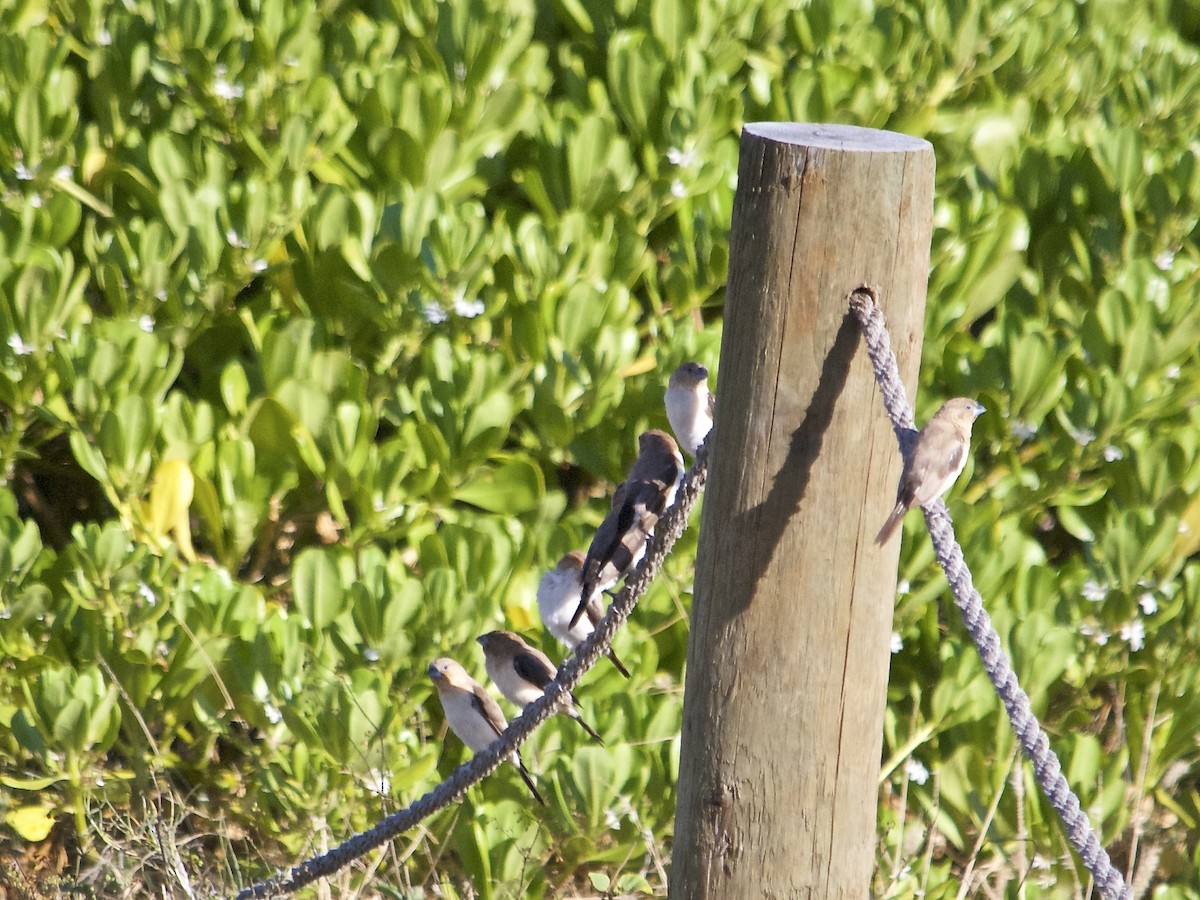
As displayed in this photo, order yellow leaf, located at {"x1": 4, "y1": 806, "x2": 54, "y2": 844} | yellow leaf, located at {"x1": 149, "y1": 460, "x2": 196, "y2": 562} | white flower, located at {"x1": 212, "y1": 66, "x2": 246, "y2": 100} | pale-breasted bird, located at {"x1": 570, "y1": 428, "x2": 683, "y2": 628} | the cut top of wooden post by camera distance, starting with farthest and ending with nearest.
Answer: white flower, located at {"x1": 212, "y1": 66, "x2": 246, "y2": 100} < yellow leaf, located at {"x1": 149, "y1": 460, "x2": 196, "y2": 562} < yellow leaf, located at {"x1": 4, "y1": 806, "x2": 54, "y2": 844} < pale-breasted bird, located at {"x1": 570, "y1": 428, "x2": 683, "y2": 628} < the cut top of wooden post

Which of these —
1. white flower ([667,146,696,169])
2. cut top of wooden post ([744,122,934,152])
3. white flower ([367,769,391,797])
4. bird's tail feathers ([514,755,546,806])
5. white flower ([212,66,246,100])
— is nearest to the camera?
cut top of wooden post ([744,122,934,152])

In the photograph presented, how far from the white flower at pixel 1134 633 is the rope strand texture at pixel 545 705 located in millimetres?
2393

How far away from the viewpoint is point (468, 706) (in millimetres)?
3500

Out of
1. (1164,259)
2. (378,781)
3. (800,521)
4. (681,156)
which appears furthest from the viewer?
(1164,259)

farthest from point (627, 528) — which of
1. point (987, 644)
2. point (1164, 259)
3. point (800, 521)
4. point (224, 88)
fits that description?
point (1164, 259)

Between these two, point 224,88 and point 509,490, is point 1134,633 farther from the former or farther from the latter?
point 224,88

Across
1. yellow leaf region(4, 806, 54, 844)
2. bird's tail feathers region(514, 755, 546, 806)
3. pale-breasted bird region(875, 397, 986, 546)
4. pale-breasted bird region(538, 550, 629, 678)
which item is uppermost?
pale-breasted bird region(875, 397, 986, 546)

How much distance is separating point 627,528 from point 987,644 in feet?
4.15

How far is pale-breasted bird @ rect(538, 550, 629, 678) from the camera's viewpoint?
3.35 metres

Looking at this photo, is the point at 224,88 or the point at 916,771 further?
the point at 224,88

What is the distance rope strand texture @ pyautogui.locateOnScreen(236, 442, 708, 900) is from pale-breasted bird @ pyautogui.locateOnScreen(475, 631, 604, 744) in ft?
3.03

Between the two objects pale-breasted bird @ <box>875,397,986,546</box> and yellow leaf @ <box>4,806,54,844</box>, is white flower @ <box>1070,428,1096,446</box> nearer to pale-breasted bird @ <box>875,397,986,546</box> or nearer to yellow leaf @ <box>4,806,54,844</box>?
pale-breasted bird @ <box>875,397,986,546</box>

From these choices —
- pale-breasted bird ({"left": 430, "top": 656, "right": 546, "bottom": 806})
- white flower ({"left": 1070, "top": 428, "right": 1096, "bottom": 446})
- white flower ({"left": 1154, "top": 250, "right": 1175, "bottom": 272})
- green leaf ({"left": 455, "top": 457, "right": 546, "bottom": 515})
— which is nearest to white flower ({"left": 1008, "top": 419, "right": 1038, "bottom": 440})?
white flower ({"left": 1070, "top": 428, "right": 1096, "bottom": 446})

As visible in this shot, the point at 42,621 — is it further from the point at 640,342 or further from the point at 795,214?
the point at 795,214
